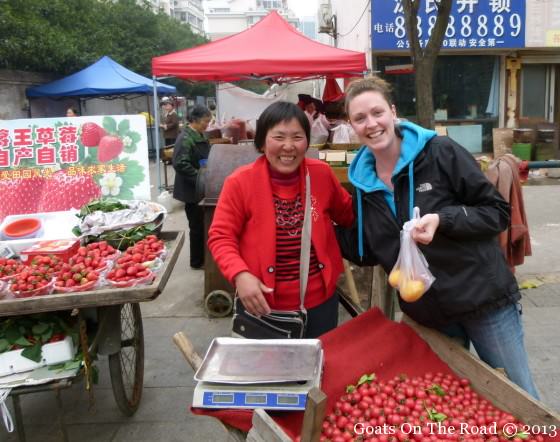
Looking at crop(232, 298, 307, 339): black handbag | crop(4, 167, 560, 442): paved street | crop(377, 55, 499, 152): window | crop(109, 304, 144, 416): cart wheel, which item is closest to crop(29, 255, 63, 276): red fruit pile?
crop(109, 304, 144, 416): cart wheel

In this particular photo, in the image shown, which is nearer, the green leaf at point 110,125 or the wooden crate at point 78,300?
the wooden crate at point 78,300

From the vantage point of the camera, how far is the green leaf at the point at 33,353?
8.20 feet

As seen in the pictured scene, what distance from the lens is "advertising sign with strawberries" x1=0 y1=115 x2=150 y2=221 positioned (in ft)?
11.7

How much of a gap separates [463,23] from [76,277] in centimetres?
1129

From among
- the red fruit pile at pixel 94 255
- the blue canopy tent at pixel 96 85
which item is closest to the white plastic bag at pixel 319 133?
the red fruit pile at pixel 94 255

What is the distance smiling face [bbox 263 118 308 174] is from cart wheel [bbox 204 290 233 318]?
2.63 meters

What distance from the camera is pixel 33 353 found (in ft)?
8.23

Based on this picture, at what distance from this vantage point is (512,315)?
1.92 metres

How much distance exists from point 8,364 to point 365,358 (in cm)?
175

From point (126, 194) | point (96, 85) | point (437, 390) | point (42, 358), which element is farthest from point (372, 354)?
point (96, 85)

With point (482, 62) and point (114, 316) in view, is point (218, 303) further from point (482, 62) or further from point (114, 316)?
point (482, 62)

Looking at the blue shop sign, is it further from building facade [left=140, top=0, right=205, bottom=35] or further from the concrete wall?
building facade [left=140, top=0, right=205, bottom=35]

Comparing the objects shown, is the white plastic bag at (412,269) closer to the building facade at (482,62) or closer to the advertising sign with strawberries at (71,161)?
the advertising sign with strawberries at (71,161)

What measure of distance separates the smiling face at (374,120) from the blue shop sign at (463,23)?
10.2 meters
